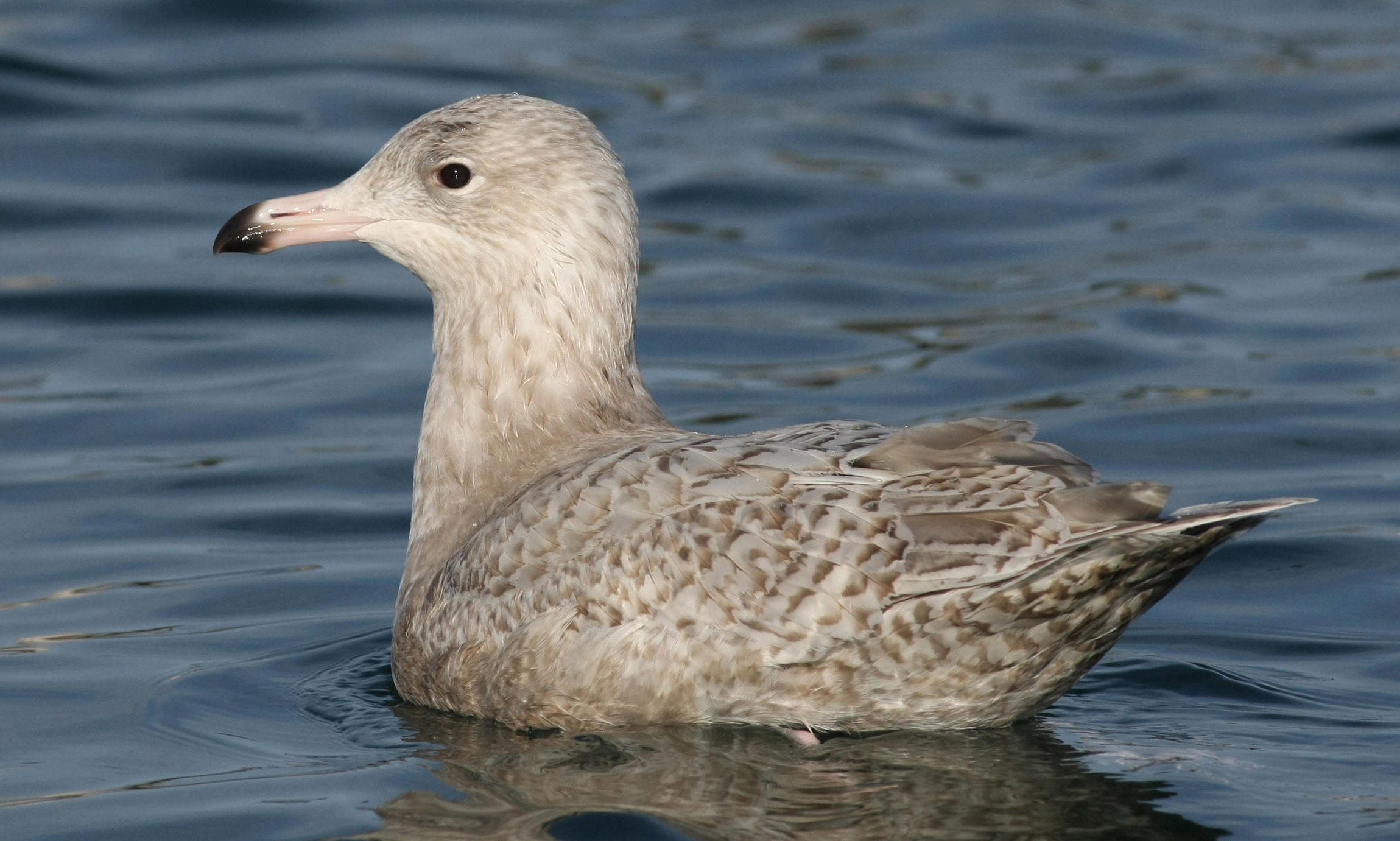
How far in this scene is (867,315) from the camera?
493 inches

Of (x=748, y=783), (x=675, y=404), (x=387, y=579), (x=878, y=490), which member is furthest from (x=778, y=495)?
(x=675, y=404)

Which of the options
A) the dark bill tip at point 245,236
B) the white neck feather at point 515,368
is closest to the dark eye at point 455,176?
the white neck feather at point 515,368

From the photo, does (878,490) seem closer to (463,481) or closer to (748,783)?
(748,783)

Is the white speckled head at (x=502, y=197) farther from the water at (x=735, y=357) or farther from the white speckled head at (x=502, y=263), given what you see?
the water at (x=735, y=357)

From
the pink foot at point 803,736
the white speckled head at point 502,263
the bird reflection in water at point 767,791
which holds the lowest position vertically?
the bird reflection in water at point 767,791

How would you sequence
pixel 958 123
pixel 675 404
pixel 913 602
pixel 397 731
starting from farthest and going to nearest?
1. pixel 958 123
2. pixel 675 404
3. pixel 397 731
4. pixel 913 602

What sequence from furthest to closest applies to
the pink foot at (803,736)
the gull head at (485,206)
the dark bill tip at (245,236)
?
the dark bill tip at (245,236)
the gull head at (485,206)
the pink foot at (803,736)

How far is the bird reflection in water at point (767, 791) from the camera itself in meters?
5.61

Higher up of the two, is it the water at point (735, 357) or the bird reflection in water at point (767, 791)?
the water at point (735, 357)

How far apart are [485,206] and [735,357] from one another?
496cm

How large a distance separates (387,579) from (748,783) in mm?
2999

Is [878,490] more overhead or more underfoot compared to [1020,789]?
more overhead

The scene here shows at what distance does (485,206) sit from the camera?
6973 mm

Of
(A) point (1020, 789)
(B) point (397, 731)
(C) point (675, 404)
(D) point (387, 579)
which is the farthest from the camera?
(C) point (675, 404)
